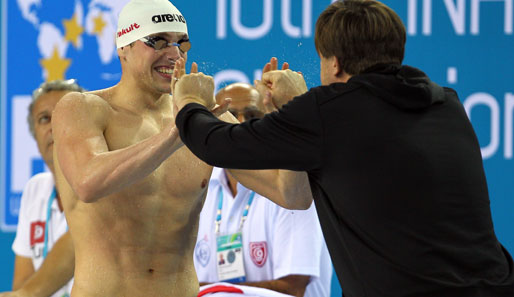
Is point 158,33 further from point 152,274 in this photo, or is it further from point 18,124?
point 18,124

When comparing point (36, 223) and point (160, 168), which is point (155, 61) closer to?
point (160, 168)

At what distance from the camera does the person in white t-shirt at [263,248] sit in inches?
146

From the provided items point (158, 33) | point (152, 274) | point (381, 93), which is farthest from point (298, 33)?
point (381, 93)

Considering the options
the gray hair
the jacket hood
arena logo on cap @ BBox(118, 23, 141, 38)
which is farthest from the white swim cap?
the gray hair

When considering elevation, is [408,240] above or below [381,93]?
below

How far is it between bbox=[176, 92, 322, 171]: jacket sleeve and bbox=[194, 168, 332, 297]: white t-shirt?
172 cm

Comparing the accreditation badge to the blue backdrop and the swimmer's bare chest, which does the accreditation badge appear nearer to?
the swimmer's bare chest

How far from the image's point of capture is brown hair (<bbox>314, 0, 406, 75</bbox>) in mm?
2047

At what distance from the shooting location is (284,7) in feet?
15.4

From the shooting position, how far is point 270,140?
6.55 ft


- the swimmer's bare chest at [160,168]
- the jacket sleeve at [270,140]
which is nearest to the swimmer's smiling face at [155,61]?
the swimmer's bare chest at [160,168]

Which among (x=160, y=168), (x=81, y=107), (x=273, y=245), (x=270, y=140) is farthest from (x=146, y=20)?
(x=273, y=245)

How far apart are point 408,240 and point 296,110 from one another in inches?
17.2

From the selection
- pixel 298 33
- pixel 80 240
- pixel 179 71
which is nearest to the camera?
pixel 179 71
